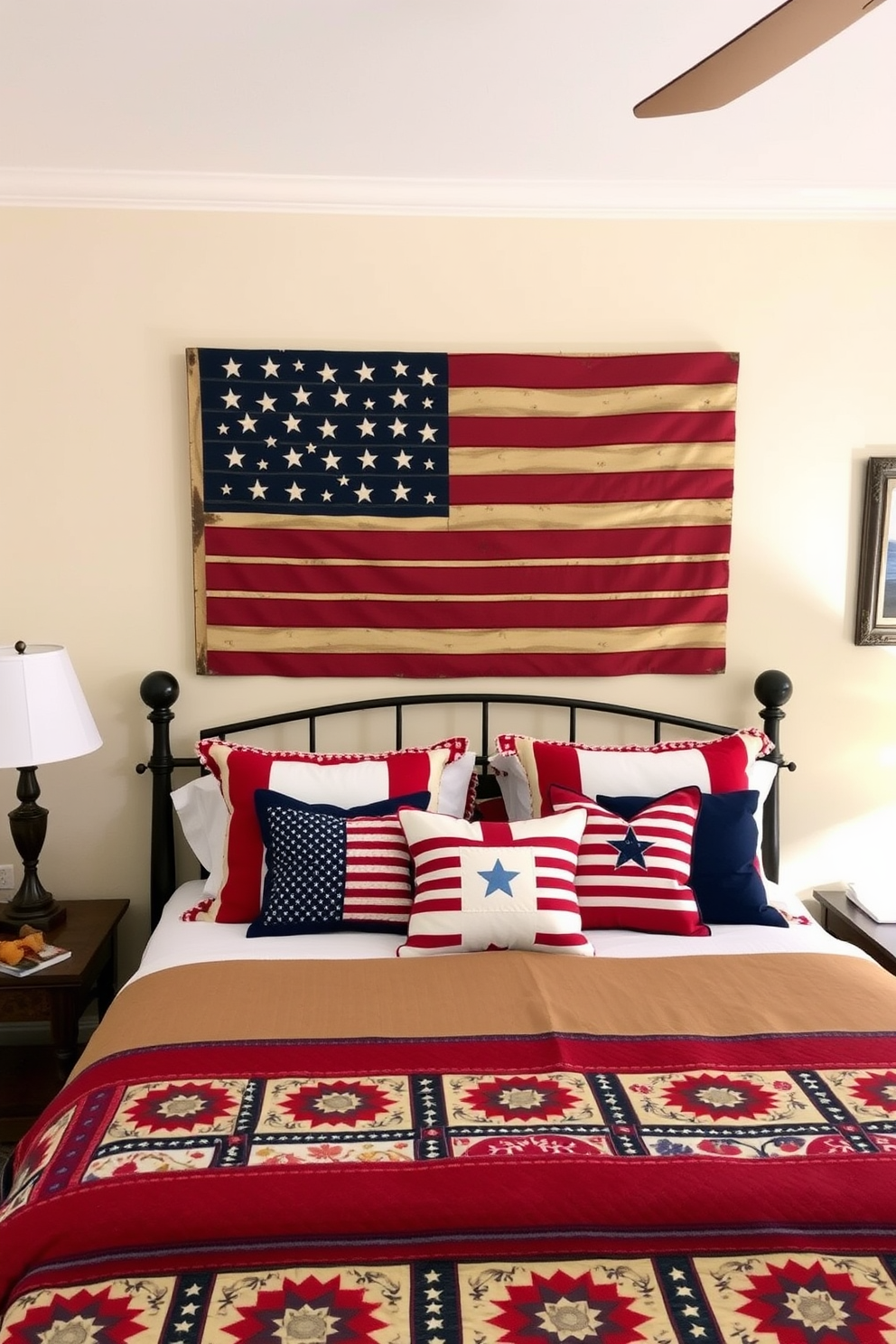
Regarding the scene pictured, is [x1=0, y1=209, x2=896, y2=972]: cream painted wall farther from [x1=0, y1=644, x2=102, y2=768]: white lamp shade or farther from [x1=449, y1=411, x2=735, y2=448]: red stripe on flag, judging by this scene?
[x1=0, y1=644, x2=102, y2=768]: white lamp shade

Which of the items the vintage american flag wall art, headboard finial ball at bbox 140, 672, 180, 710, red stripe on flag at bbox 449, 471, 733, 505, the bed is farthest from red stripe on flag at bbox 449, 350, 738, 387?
headboard finial ball at bbox 140, 672, 180, 710

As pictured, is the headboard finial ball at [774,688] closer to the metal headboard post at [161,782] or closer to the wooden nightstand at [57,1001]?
the metal headboard post at [161,782]

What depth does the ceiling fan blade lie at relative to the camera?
137 cm

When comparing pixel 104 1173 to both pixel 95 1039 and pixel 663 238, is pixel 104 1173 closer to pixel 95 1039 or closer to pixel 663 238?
pixel 95 1039

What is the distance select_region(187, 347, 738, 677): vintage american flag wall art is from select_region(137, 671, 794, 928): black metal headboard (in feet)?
0.30

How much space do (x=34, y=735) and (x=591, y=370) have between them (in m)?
1.77

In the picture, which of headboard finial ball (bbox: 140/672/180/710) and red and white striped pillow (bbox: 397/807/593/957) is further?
headboard finial ball (bbox: 140/672/180/710)

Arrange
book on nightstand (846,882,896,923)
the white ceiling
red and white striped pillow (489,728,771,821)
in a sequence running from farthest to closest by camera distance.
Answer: book on nightstand (846,882,896,923)
red and white striped pillow (489,728,771,821)
the white ceiling

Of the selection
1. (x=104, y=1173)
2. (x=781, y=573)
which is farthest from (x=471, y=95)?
(x=104, y=1173)

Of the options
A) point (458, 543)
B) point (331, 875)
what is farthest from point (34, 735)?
point (458, 543)

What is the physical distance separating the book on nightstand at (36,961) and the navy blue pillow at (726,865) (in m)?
1.42

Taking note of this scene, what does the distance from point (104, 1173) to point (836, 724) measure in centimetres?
238

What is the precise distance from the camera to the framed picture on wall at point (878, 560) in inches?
119

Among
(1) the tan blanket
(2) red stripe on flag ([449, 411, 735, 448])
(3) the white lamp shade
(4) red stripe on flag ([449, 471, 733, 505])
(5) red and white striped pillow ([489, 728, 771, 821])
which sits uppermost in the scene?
(2) red stripe on flag ([449, 411, 735, 448])
